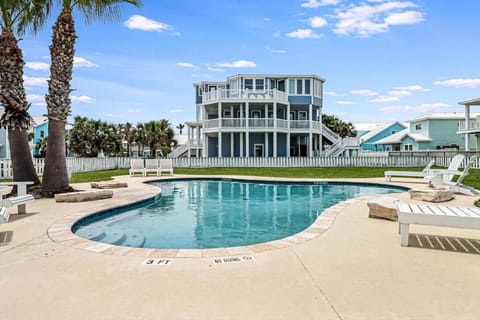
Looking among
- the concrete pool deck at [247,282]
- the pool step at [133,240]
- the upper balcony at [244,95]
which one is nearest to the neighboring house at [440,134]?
the upper balcony at [244,95]

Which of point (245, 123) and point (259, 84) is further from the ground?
point (259, 84)

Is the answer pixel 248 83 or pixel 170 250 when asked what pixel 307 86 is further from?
pixel 170 250

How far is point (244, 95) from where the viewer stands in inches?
1115

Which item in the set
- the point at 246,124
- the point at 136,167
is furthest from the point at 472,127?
the point at 136,167

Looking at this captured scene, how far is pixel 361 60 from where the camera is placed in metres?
23.0

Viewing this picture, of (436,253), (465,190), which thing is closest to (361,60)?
(465,190)

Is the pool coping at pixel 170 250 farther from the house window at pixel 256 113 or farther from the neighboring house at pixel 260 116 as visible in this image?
the house window at pixel 256 113

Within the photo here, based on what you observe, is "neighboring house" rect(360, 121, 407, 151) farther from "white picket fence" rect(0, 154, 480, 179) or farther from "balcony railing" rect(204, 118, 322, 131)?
"balcony railing" rect(204, 118, 322, 131)

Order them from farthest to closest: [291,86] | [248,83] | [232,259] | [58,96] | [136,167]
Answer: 1. [291,86]
2. [248,83]
3. [136,167]
4. [58,96]
5. [232,259]

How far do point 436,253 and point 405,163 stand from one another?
75.9 feet

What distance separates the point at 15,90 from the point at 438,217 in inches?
443

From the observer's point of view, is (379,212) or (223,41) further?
(223,41)

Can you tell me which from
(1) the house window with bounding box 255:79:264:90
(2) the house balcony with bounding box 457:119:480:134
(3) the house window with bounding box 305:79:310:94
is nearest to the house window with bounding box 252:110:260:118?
(1) the house window with bounding box 255:79:264:90

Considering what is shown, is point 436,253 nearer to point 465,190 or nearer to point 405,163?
point 465,190
